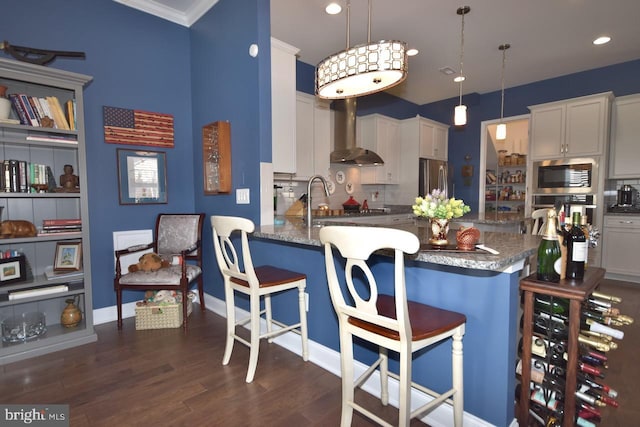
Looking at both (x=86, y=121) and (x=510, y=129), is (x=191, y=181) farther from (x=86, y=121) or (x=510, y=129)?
(x=510, y=129)

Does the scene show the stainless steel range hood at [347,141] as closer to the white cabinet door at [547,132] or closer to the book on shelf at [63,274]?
the white cabinet door at [547,132]

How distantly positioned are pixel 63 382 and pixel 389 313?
2065 mm

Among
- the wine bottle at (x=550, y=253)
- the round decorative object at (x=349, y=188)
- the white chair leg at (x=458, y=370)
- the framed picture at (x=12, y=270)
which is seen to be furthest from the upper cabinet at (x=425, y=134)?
the framed picture at (x=12, y=270)

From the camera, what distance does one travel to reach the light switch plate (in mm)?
2666

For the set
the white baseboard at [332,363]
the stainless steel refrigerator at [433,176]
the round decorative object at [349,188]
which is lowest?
the white baseboard at [332,363]

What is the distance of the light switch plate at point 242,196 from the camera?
2.67 meters

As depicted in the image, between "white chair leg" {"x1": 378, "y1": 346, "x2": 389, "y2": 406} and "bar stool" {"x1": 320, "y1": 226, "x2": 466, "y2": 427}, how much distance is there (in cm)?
16

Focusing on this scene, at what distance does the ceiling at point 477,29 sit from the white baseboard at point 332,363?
284 cm

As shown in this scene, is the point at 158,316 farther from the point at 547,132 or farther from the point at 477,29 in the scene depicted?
the point at 547,132

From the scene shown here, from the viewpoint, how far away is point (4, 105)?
2197 mm

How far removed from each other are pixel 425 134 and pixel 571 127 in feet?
6.50

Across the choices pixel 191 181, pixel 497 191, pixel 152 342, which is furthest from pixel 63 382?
pixel 497 191

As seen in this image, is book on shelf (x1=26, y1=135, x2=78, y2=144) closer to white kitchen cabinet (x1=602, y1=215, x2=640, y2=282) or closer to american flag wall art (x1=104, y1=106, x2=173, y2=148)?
american flag wall art (x1=104, y1=106, x2=173, y2=148)

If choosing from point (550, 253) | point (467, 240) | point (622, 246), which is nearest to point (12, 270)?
point (467, 240)
